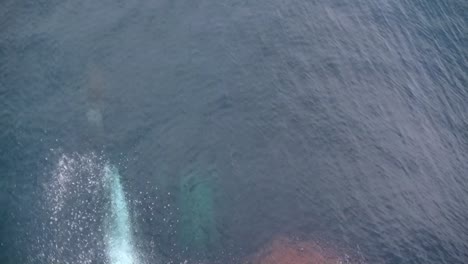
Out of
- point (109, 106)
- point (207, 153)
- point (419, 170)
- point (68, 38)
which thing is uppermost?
point (68, 38)

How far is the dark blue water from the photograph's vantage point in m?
30.0

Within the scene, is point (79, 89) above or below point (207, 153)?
above

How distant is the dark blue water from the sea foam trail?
604mm

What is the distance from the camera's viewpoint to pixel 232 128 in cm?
3541

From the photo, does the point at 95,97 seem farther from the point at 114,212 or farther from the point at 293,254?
the point at 293,254

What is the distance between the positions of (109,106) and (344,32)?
26.4 meters

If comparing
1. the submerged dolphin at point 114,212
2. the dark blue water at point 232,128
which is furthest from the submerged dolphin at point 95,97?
the dark blue water at point 232,128

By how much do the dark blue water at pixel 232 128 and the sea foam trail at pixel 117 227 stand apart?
60cm

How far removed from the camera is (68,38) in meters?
37.0

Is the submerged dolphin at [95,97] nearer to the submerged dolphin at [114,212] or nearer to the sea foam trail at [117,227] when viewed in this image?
the submerged dolphin at [114,212]

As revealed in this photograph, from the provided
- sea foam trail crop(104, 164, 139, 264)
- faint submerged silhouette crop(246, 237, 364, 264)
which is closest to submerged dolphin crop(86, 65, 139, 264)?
sea foam trail crop(104, 164, 139, 264)

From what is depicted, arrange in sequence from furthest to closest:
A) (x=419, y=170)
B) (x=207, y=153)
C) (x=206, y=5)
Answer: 1. (x=206, y=5)
2. (x=419, y=170)
3. (x=207, y=153)

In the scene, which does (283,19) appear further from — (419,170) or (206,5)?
(419,170)


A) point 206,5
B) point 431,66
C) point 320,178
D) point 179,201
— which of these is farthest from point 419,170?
point 206,5
